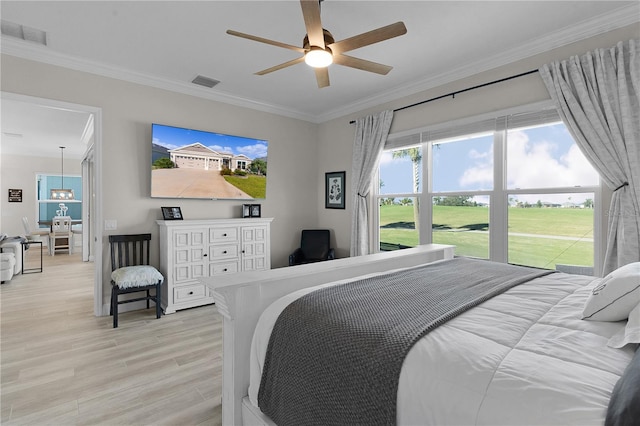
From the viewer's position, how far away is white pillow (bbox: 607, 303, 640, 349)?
3.17 feet

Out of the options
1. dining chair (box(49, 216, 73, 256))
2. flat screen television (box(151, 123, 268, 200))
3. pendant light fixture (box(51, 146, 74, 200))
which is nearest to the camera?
flat screen television (box(151, 123, 268, 200))

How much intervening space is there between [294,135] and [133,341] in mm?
3645

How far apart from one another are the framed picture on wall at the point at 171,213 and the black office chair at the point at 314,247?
175 cm

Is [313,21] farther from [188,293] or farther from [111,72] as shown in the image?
[188,293]

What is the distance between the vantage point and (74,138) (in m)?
6.52

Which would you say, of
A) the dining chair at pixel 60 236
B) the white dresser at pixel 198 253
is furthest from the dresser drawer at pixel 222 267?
the dining chair at pixel 60 236

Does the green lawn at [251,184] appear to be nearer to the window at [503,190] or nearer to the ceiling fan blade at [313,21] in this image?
the window at [503,190]

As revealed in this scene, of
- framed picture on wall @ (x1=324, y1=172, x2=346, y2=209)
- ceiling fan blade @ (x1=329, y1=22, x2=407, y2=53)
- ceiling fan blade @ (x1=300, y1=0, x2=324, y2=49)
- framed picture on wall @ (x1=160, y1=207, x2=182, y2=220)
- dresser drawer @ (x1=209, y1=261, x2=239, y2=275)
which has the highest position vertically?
ceiling fan blade @ (x1=300, y1=0, x2=324, y2=49)

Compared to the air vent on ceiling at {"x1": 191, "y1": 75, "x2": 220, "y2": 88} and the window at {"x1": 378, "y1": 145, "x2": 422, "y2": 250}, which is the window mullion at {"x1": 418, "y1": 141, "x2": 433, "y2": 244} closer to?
the window at {"x1": 378, "y1": 145, "x2": 422, "y2": 250}

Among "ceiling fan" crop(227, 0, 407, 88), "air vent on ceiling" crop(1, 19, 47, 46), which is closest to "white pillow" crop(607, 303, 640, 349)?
"ceiling fan" crop(227, 0, 407, 88)

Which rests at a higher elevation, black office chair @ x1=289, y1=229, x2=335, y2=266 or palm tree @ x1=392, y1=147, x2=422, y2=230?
palm tree @ x1=392, y1=147, x2=422, y2=230

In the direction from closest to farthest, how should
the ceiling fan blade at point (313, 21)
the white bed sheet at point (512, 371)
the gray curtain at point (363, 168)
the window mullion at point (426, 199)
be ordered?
the white bed sheet at point (512, 371) → the ceiling fan blade at point (313, 21) → the window mullion at point (426, 199) → the gray curtain at point (363, 168)

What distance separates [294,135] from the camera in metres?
Answer: 5.19

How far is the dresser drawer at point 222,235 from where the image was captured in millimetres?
3918
